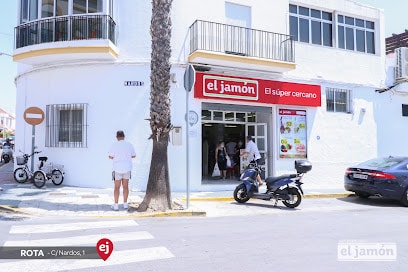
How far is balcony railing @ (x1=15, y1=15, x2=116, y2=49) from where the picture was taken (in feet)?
39.8

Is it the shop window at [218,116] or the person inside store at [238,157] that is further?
the person inside store at [238,157]

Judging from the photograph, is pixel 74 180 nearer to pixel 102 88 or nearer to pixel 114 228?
pixel 102 88

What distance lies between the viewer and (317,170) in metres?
14.9

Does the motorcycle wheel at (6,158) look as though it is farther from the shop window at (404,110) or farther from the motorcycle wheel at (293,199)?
the shop window at (404,110)

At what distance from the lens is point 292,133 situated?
573 inches

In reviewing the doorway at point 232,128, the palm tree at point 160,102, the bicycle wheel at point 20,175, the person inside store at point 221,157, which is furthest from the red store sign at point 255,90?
the bicycle wheel at point 20,175

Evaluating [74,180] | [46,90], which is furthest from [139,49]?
[74,180]

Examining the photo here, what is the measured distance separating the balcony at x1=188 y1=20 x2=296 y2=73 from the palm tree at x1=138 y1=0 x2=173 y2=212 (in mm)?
3373

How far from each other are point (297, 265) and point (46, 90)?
11.3 metres

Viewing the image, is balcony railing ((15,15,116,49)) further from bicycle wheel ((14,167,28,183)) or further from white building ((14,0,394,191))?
bicycle wheel ((14,167,28,183))

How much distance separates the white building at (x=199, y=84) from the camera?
12.3 meters

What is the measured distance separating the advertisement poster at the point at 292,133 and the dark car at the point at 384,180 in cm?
381

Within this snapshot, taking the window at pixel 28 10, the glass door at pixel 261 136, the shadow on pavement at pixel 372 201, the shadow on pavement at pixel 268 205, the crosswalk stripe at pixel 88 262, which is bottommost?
the shadow on pavement at pixel 372 201

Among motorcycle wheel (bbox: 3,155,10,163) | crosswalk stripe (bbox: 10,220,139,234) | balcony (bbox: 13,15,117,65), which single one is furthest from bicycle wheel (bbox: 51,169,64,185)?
motorcycle wheel (bbox: 3,155,10,163)
